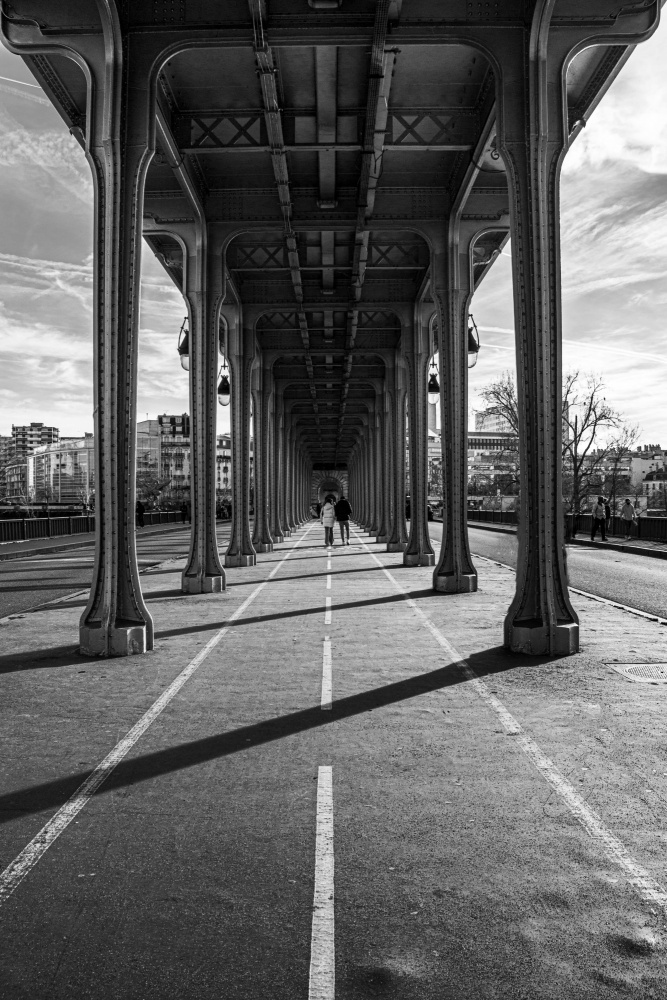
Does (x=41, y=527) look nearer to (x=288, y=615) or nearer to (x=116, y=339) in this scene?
(x=288, y=615)

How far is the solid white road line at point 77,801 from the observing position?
417 cm

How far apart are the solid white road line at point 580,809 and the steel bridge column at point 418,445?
55.2 ft

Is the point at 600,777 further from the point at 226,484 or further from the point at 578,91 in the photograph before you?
the point at 226,484

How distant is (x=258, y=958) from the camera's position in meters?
3.34

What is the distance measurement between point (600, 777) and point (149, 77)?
398 inches

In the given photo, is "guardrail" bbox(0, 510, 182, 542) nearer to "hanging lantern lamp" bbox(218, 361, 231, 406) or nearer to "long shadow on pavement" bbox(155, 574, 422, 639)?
"hanging lantern lamp" bbox(218, 361, 231, 406)

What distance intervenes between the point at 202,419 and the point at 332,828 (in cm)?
1403

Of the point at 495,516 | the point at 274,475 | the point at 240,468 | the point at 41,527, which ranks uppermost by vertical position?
the point at 274,475

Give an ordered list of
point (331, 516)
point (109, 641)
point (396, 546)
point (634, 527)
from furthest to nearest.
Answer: point (634, 527) < point (331, 516) < point (396, 546) < point (109, 641)

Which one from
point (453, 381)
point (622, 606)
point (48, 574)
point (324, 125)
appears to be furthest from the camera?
point (48, 574)

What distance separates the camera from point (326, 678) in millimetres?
8914

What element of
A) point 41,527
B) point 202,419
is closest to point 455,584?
point 202,419

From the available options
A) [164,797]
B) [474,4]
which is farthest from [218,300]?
[164,797]

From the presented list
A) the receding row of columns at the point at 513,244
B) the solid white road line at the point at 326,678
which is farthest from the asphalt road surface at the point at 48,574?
the solid white road line at the point at 326,678
